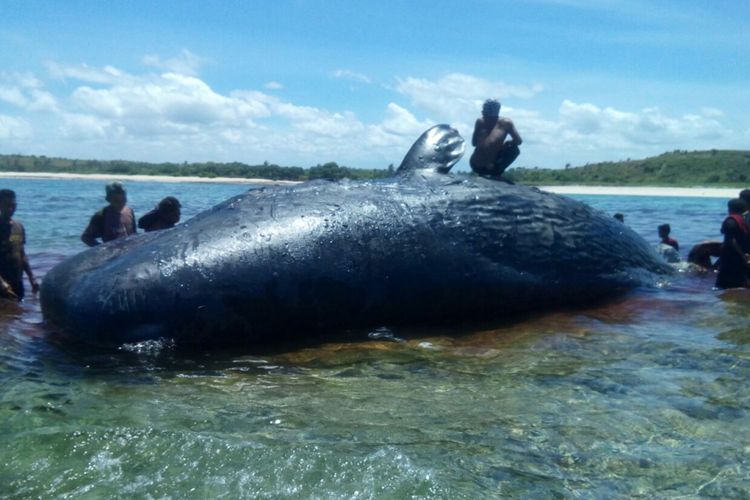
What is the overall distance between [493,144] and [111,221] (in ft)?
14.7

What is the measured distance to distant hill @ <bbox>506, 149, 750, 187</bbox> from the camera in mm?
66312

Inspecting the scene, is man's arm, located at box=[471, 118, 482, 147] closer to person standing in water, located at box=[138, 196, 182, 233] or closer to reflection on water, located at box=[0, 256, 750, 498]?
reflection on water, located at box=[0, 256, 750, 498]

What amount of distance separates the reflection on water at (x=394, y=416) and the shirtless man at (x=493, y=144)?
7.75 feet

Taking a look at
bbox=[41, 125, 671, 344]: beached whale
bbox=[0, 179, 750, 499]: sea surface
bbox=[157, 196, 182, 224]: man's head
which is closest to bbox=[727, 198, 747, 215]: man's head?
bbox=[41, 125, 671, 344]: beached whale

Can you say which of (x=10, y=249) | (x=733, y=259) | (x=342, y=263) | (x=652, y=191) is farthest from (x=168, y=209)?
(x=652, y=191)

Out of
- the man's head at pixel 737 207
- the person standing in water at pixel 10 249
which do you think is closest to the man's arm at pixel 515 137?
the man's head at pixel 737 207

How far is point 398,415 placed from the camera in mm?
4508

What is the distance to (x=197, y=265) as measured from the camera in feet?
19.2

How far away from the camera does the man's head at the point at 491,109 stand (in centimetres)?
861

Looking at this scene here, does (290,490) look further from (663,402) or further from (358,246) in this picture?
(358,246)

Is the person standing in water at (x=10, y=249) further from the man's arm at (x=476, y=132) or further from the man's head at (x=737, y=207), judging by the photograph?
the man's head at (x=737, y=207)

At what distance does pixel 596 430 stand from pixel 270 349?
2.81 metres

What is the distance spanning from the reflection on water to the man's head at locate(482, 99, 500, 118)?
2.94 m

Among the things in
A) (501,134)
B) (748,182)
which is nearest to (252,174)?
(748,182)
